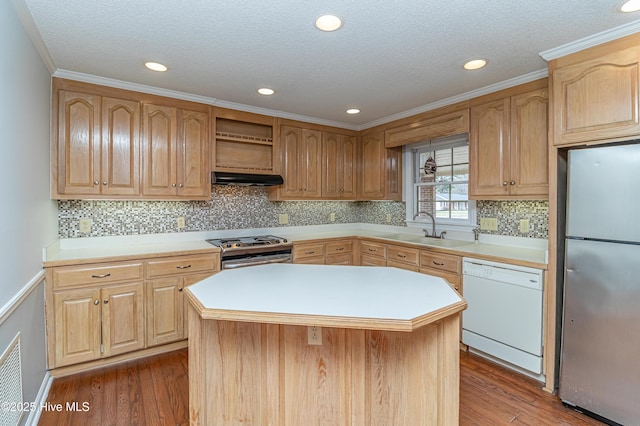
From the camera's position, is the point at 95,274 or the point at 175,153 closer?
the point at 95,274

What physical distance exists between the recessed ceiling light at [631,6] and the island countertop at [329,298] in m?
1.74

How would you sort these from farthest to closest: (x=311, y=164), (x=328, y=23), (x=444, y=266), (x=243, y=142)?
(x=311, y=164) < (x=243, y=142) < (x=444, y=266) < (x=328, y=23)

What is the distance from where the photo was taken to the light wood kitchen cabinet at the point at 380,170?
4008mm

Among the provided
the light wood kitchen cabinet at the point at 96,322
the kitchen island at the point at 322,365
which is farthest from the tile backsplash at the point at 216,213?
the kitchen island at the point at 322,365

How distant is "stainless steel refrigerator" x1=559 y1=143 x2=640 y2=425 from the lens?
181 centimetres

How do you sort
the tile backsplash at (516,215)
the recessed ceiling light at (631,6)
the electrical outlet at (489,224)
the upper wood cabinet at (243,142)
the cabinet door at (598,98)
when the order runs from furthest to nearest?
the upper wood cabinet at (243,142)
the electrical outlet at (489,224)
the tile backsplash at (516,215)
the cabinet door at (598,98)
the recessed ceiling light at (631,6)

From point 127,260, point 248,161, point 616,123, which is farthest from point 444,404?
point 248,161

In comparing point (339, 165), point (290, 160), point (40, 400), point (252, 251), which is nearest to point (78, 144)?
point (252, 251)

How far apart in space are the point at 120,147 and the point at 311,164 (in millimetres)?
2008

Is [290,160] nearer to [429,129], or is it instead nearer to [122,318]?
[429,129]

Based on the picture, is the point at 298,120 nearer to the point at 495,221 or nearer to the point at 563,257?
the point at 495,221

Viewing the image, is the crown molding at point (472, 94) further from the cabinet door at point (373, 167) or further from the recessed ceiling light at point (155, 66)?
the recessed ceiling light at point (155, 66)

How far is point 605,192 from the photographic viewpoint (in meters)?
1.90

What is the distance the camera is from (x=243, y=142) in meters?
3.50
